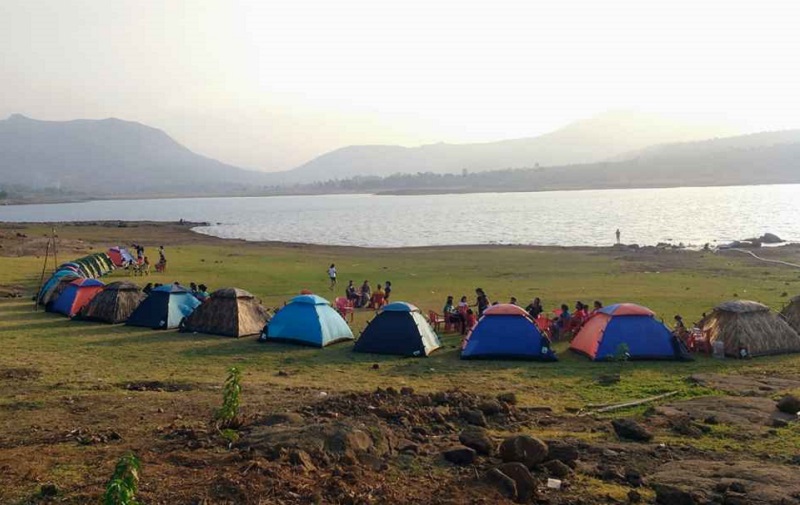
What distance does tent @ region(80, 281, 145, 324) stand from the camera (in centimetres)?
2309

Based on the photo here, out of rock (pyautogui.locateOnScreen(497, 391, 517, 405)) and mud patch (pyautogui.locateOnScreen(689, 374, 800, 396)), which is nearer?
rock (pyautogui.locateOnScreen(497, 391, 517, 405))

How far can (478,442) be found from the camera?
963cm

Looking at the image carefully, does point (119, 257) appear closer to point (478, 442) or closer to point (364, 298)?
point (364, 298)

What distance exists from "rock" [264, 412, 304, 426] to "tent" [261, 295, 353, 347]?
8991 millimetres

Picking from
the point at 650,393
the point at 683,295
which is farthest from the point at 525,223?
the point at 650,393

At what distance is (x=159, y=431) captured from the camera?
1034cm

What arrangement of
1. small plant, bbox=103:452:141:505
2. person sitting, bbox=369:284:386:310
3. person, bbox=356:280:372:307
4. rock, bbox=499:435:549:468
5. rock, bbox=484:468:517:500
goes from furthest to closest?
person, bbox=356:280:372:307, person sitting, bbox=369:284:386:310, rock, bbox=499:435:549:468, rock, bbox=484:468:517:500, small plant, bbox=103:452:141:505

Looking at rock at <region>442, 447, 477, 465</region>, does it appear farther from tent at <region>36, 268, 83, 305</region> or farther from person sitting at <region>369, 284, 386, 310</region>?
tent at <region>36, 268, 83, 305</region>

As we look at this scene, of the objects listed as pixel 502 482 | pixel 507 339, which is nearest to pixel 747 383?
pixel 507 339

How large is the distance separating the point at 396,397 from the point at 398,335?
629 centimetres

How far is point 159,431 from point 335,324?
401 inches

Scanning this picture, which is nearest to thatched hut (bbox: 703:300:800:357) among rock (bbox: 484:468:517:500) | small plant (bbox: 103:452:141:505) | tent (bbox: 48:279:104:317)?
rock (bbox: 484:468:517:500)

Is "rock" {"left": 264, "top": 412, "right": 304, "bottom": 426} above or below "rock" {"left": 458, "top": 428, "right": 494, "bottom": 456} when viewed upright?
above

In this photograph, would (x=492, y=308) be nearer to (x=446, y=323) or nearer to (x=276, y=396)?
(x=446, y=323)
